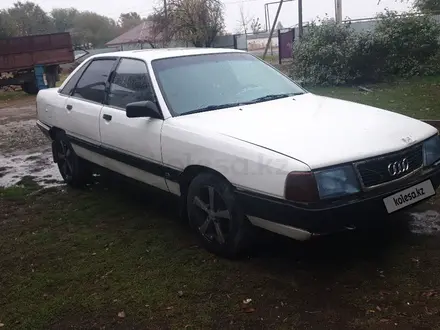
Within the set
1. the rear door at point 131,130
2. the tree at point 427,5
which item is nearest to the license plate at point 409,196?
the rear door at point 131,130

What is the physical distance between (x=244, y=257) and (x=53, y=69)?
54.9 ft

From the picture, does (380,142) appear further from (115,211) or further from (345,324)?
(115,211)

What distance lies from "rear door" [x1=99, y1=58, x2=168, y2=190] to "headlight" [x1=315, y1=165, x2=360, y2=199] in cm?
150

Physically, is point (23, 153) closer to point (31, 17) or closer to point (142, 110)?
point (142, 110)

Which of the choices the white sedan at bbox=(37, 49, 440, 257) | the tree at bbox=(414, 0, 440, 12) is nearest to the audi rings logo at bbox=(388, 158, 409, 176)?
the white sedan at bbox=(37, 49, 440, 257)

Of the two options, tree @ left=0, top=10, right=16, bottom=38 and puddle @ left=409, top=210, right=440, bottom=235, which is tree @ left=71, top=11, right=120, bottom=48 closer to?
tree @ left=0, top=10, right=16, bottom=38

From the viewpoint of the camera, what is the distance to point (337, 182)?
10.1 feet

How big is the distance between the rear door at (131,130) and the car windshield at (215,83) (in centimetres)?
19

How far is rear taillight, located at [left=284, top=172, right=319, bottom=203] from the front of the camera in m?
3.01

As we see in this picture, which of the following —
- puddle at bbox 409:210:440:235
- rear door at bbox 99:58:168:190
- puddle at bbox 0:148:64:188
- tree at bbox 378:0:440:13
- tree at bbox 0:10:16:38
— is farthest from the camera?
tree at bbox 0:10:16:38

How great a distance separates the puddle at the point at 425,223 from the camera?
12.9 ft

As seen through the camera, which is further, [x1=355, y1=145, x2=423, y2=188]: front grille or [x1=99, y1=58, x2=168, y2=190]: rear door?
[x1=99, y1=58, x2=168, y2=190]: rear door

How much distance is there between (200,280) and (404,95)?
858 centimetres

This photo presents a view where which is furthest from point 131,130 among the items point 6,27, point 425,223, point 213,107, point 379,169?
point 6,27
